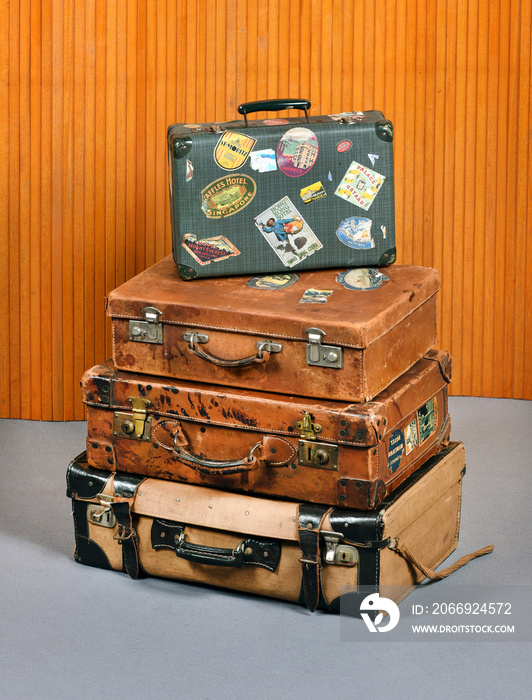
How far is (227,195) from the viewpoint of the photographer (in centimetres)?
265

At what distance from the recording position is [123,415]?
2646 millimetres

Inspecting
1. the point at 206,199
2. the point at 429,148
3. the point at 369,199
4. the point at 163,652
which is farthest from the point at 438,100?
the point at 163,652

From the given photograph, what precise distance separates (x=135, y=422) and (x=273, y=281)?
19.8 inches

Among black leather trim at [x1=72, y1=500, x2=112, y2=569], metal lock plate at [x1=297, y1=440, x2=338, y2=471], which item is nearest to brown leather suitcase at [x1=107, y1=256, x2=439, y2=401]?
metal lock plate at [x1=297, y1=440, x2=338, y2=471]

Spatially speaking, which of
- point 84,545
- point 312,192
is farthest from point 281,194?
point 84,545

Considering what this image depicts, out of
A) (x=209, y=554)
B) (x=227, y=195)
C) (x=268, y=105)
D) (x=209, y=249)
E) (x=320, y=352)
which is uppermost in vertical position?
(x=268, y=105)

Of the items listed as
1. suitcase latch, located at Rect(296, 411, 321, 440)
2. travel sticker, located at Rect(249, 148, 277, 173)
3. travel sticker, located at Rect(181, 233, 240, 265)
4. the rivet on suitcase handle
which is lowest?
suitcase latch, located at Rect(296, 411, 321, 440)

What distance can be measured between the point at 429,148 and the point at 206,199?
122cm

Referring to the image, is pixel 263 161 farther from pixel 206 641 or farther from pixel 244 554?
pixel 206 641

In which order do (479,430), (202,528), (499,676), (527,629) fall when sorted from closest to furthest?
(499,676)
(527,629)
(202,528)
(479,430)

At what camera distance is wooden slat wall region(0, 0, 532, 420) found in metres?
3.43

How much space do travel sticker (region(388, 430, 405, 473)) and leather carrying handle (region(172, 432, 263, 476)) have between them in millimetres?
313

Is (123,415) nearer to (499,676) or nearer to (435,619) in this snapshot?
(435,619)

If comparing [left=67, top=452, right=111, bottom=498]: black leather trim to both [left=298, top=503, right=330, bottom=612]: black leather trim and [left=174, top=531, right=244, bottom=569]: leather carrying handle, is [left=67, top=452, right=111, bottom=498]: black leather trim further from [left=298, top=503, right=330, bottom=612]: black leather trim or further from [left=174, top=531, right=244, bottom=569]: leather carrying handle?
[left=298, top=503, right=330, bottom=612]: black leather trim
